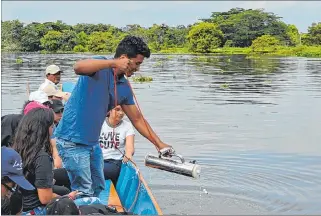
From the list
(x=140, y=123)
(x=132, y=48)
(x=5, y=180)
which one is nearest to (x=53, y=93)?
(x=140, y=123)

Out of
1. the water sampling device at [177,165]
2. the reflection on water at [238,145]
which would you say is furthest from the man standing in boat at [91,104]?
the reflection on water at [238,145]

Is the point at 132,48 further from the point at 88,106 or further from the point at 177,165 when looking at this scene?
the point at 177,165

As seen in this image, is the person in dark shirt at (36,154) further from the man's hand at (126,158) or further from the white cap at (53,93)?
the white cap at (53,93)

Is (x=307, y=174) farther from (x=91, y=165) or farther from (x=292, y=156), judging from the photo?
(x=91, y=165)

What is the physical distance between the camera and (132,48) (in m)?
5.24

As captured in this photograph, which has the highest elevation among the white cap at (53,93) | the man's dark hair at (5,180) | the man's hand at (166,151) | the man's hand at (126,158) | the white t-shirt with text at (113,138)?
the white cap at (53,93)

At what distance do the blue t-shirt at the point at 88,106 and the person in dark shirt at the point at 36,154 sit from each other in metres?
0.57

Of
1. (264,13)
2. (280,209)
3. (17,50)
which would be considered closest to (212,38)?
(264,13)

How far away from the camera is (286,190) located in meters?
9.95

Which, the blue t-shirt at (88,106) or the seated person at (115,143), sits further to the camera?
the seated person at (115,143)

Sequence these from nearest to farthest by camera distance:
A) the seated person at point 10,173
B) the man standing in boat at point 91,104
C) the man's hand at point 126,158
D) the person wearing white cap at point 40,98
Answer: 1. the seated person at point 10,173
2. the man standing in boat at point 91,104
3. the person wearing white cap at point 40,98
4. the man's hand at point 126,158

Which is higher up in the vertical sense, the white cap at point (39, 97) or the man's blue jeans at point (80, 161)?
the white cap at point (39, 97)

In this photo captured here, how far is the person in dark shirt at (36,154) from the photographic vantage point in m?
4.75

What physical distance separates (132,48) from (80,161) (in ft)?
4.16
